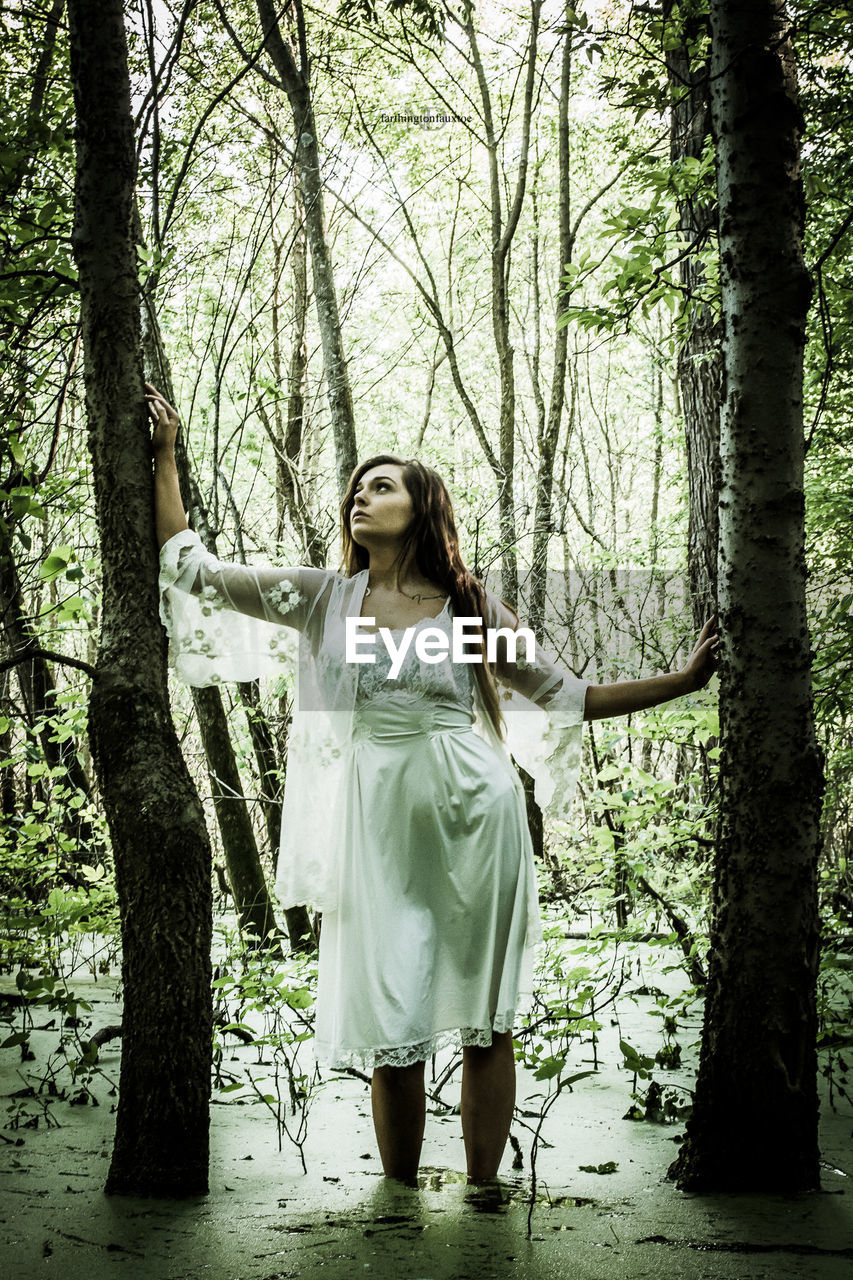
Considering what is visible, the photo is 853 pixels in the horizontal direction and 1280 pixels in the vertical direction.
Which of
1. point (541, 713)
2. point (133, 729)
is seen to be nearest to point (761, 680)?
point (541, 713)

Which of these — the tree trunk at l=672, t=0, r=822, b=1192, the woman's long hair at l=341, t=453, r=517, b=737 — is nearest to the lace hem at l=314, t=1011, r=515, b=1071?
the tree trunk at l=672, t=0, r=822, b=1192

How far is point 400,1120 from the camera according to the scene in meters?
2.20

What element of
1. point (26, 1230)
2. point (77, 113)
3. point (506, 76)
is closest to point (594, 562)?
point (506, 76)

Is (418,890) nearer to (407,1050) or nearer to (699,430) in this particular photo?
(407,1050)

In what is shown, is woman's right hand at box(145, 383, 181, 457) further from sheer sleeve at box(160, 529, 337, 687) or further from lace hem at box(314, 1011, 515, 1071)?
lace hem at box(314, 1011, 515, 1071)

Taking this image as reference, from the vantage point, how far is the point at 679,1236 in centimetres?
176

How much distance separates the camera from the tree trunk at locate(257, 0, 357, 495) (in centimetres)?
488

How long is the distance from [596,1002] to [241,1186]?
256 cm

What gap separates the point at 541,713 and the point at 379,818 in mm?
629

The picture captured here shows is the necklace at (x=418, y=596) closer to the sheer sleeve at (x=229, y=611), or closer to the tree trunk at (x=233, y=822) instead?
the sheer sleeve at (x=229, y=611)

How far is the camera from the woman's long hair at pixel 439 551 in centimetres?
259

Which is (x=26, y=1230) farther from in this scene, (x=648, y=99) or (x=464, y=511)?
(x=464, y=511)

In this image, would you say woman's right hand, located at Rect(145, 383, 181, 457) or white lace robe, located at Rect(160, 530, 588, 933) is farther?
white lace robe, located at Rect(160, 530, 588, 933)

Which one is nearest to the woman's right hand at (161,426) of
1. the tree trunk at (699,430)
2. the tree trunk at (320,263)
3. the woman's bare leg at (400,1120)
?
the woman's bare leg at (400,1120)
